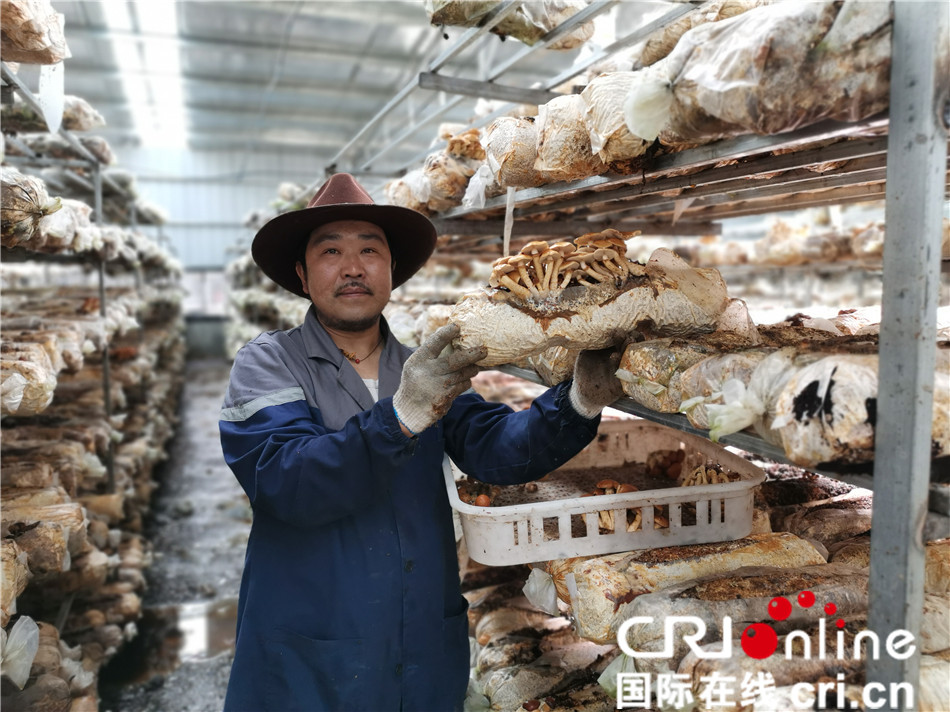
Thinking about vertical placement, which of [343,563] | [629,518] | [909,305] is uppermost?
[909,305]

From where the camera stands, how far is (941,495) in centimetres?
98

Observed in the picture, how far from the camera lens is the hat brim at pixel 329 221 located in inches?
81.3

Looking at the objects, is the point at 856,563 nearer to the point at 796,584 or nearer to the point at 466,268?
the point at 796,584

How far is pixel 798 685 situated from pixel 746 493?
604 mm

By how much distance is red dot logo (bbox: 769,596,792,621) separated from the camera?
56.4 inches

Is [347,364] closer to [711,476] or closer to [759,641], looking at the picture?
[711,476]

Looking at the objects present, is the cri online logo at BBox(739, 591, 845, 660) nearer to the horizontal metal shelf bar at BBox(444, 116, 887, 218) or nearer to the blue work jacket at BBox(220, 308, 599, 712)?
the blue work jacket at BBox(220, 308, 599, 712)

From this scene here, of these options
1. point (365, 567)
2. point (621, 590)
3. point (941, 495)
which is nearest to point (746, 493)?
point (621, 590)

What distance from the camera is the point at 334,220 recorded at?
211 centimetres

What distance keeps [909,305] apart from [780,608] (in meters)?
0.78

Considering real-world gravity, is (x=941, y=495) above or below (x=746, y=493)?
above

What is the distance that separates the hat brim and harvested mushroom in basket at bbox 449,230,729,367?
619 millimetres

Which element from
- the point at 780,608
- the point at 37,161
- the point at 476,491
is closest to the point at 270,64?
the point at 37,161

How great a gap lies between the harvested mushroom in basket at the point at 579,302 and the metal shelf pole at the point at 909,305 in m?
0.65
